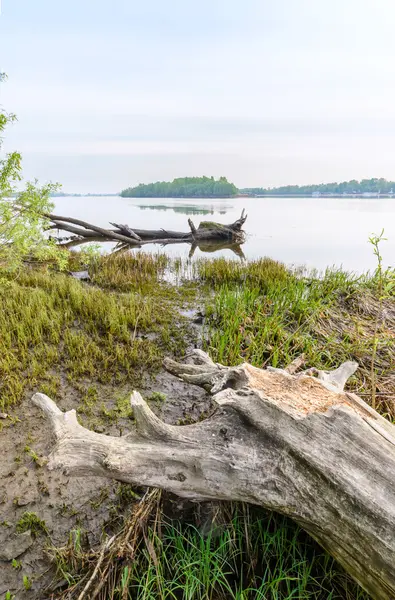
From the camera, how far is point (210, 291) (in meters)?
8.34

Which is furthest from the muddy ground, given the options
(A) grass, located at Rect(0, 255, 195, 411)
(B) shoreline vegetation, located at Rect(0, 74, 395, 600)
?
(A) grass, located at Rect(0, 255, 195, 411)

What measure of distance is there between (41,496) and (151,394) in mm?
1613

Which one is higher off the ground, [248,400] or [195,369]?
[248,400]

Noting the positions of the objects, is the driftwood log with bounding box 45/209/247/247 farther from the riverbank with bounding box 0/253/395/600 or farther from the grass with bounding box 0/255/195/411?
the grass with bounding box 0/255/195/411

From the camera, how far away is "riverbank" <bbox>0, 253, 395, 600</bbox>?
1966 mm

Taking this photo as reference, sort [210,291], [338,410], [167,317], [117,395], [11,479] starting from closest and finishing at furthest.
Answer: [338,410], [11,479], [117,395], [167,317], [210,291]

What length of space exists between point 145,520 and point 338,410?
56.5 inches

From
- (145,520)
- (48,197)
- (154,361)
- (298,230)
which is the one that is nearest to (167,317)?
(154,361)

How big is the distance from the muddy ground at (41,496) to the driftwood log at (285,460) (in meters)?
0.92

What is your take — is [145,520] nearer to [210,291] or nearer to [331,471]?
[331,471]

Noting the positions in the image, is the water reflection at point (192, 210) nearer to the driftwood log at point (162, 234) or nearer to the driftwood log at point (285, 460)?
the driftwood log at point (162, 234)

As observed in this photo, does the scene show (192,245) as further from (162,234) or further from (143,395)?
(143,395)

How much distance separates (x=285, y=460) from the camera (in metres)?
1.79

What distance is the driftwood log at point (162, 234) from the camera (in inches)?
693
